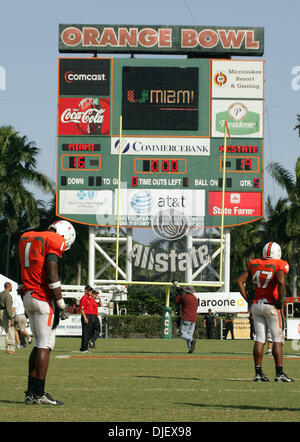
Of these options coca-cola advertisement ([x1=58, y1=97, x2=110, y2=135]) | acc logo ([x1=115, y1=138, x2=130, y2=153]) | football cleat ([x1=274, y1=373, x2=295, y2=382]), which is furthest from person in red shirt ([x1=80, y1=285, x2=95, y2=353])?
coca-cola advertisement ([x1=58, y1=97, x2=110, y2=135])

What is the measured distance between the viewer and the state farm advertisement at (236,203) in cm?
4516

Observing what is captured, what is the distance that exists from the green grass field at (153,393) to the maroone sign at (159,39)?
99.8 ft

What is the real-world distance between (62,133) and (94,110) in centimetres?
184

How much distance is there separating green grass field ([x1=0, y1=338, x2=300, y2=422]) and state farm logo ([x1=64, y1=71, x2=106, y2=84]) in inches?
1090

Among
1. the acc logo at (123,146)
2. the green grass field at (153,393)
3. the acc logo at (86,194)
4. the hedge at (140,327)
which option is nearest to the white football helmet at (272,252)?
the green grass field at (153,393)

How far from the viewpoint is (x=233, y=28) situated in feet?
158

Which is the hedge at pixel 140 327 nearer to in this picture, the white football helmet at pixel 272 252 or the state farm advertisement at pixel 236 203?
the state farm advertisement at pixel 236 203

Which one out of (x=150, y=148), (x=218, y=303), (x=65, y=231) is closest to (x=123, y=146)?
(x=150, y=148)

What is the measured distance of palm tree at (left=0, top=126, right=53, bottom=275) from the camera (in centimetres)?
5744

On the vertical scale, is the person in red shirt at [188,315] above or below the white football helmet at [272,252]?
below

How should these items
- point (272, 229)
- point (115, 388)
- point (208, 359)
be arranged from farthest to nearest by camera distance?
point (272, 229)
point (208, 359)
point (115, 388)

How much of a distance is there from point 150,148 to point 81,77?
4683 millimetres

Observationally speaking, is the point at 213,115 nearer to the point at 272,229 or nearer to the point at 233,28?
the point at 233,28
